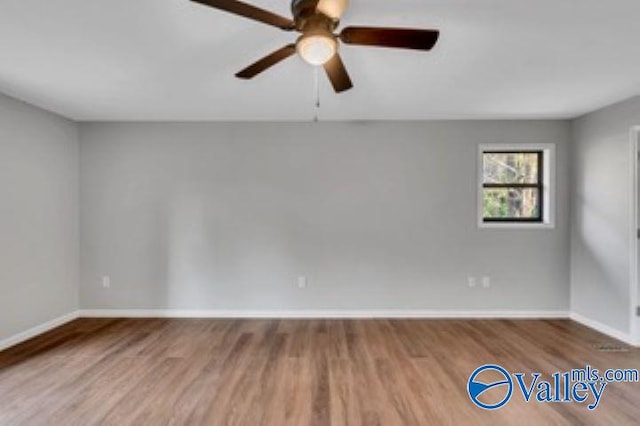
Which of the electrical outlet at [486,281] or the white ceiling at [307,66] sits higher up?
the white ceiling at [307,66]

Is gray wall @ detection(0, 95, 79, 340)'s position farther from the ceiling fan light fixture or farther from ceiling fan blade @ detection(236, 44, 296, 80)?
the ceiling fan light fixture

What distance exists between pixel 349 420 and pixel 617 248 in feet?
11.1

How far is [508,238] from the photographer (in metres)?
4.26

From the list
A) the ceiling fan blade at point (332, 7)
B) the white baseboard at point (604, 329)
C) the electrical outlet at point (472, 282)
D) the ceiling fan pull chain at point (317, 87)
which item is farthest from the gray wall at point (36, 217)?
the white baseboard at point (604, 329)

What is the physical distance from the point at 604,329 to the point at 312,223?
346cm

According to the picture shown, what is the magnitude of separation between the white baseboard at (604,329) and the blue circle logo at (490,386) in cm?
164

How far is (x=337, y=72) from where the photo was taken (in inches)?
79.5

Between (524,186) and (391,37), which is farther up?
(391,37)

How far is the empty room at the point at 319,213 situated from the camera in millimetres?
2191

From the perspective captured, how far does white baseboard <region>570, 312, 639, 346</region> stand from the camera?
3.42 metres

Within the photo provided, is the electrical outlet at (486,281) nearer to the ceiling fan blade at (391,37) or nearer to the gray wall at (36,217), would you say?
the ceiling fan blade at (391,37)

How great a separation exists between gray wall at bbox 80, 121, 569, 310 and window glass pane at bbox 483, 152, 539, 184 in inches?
9.1

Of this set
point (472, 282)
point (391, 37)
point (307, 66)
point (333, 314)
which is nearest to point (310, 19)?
point (391, 37)

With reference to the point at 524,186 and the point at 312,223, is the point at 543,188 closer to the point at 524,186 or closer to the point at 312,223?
the point at 524,186
